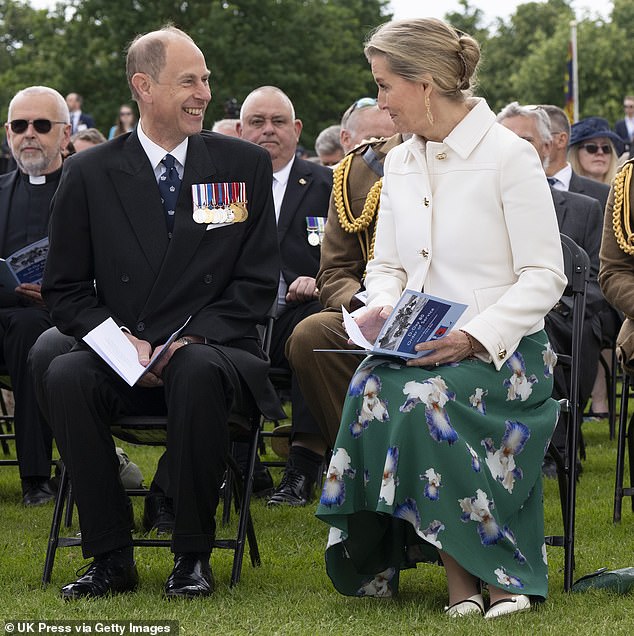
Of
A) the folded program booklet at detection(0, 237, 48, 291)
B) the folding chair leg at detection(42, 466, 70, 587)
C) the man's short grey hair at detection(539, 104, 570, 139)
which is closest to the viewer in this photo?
the folding chair leg at detection(42, 466, 70, 587)

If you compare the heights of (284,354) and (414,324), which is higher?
(414,324)

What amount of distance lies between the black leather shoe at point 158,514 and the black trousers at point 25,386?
3.80 ft

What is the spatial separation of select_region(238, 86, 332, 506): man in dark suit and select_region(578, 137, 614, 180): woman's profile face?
2.67 m

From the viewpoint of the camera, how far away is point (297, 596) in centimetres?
488

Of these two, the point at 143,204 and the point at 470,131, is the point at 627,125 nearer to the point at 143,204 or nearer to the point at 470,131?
the point at 143,204

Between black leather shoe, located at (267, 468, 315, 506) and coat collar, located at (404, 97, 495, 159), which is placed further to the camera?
black leather shoe, located at (267, 468, 315, 506)

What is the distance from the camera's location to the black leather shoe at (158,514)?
239 inches

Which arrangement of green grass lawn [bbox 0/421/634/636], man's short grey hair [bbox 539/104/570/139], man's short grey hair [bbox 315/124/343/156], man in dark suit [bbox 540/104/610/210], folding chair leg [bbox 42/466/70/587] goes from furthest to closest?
man's short grey hair [bbox 315/124/343/156]
man's short grey hair [bbox 539/104/570/139]
man in dark suit [bbox 540/104/610/210]
folding chair leg [bbox 42/466/70/587]
green grass lawn [bbox 0/421/634/636]

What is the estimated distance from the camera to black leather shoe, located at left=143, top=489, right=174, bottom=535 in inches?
239

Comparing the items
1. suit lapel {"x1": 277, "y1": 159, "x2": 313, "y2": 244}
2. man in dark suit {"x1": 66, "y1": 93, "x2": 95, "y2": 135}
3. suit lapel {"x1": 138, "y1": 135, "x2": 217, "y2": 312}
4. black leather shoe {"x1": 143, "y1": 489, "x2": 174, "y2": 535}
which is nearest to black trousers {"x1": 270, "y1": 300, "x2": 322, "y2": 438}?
suit lapel {"x1": 277, "y1": 159, "x2": 313, "y2": 244}

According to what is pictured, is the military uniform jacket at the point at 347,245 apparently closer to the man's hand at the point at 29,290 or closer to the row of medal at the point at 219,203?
the row of medal at the point at 219,203

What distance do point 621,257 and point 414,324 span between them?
1772 millimetres

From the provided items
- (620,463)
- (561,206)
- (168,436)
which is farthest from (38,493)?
(561,206)

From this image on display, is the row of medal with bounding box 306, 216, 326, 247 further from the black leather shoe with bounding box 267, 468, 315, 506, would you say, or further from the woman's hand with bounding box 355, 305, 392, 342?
the woman's hand with bounding box 355, 305, 392, 342
